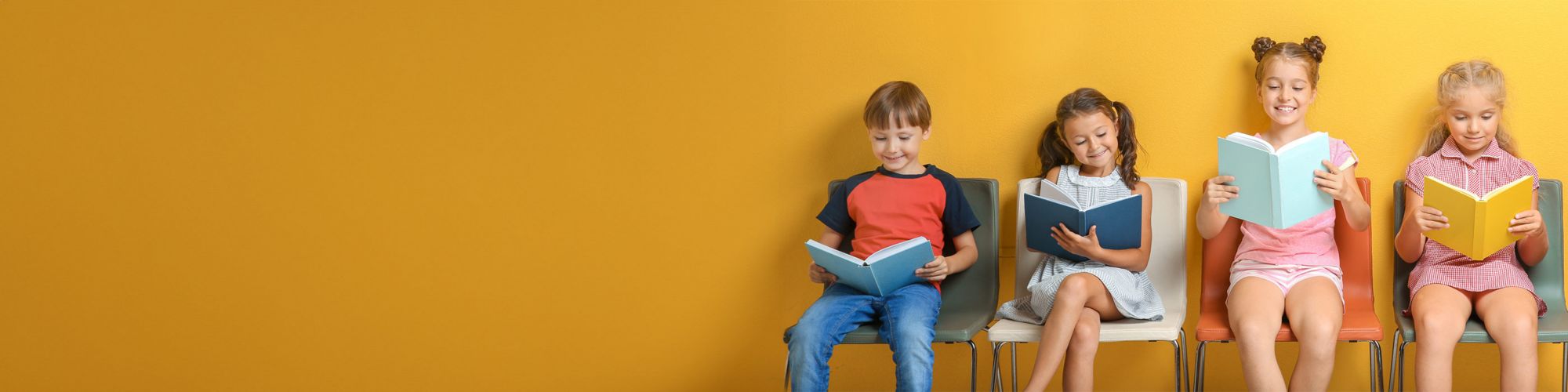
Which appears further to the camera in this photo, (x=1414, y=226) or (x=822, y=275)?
(x=822, y=275)

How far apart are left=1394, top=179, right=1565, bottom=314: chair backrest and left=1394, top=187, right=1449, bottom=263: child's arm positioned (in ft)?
0.17

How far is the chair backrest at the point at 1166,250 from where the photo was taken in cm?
318

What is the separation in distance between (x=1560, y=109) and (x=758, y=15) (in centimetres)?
210

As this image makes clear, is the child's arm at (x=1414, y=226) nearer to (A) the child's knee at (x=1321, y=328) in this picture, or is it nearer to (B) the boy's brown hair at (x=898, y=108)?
(A) the child's knee at (x=1321, y=328)

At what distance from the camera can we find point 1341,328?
2.82 m

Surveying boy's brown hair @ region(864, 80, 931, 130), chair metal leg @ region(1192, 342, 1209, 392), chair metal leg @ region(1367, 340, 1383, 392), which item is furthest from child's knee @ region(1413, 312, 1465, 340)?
boy's brown hair @ region(864, 80, 931, 130)

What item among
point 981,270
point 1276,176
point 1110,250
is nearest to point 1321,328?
point 1276,176

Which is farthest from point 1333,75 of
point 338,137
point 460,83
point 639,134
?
point 338,137

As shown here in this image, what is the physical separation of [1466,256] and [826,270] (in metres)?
1.51

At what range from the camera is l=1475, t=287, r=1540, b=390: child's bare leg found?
108 inches

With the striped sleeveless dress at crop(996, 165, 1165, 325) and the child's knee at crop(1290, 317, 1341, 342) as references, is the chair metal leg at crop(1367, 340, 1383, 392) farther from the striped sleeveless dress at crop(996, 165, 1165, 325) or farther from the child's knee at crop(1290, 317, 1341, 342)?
the striped sleeveless dress at crop(996, 165, 1165, 325)

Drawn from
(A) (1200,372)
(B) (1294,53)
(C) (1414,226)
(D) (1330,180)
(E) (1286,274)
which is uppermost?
(B) (1294,53)

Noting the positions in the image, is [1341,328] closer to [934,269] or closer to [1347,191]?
[1347,191]

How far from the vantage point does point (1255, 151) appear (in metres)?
2.76
